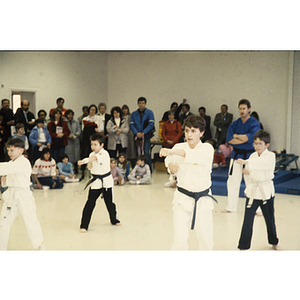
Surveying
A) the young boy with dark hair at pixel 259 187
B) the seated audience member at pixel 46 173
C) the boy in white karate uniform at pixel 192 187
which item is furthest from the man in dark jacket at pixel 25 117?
the young boy with dark hair at pixel 259 187

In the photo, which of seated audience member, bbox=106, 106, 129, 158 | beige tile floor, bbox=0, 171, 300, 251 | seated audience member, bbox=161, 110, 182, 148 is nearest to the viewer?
beige tile floor, bbox=0, 171, 300, 251

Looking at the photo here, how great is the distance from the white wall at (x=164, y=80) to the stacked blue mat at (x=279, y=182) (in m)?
0.64

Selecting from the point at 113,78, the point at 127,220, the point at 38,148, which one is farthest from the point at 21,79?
the point at 127,220

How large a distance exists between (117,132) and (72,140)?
86 centimetres

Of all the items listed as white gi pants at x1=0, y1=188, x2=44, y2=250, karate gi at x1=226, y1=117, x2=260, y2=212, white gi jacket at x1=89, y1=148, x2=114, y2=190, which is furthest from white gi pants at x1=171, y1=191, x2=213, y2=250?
white gi pants at x1=0, y1=188, x2=44, y2=250

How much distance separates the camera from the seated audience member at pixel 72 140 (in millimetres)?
5030

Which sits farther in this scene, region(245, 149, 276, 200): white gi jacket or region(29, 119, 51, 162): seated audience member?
region(29, 119, 51, 162): seated audience member

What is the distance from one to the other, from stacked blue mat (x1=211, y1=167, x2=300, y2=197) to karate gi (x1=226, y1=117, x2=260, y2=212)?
57 centimetres

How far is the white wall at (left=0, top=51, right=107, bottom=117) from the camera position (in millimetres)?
4660

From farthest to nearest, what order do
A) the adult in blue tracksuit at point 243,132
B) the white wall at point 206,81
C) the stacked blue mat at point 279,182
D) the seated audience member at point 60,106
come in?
the seated audience member at point 60,106, the white wall at point 206,81, the stacked blue mat at point 279,182, the adult in blue tracksuit at point 243,132

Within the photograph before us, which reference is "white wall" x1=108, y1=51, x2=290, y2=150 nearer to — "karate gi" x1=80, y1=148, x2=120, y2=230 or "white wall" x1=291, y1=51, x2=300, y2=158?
"white wall" x1=291, y1=51, x2=300, y2=158

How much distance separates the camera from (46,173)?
4812mm

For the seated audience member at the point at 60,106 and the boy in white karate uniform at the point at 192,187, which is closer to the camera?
the boy in white karate uniform at the point at 192,187

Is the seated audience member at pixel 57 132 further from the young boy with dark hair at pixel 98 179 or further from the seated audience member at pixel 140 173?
the young boy with dark hair at pixel 98 179
